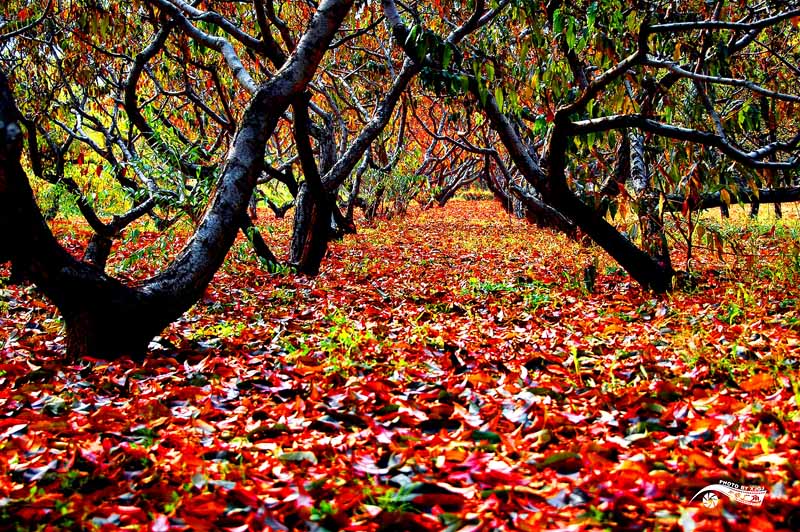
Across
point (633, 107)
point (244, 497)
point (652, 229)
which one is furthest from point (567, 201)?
point (244, 497)

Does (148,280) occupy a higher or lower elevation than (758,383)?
higher

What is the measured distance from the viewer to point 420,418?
121 inches

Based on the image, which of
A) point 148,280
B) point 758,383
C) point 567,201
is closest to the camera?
point 758,383

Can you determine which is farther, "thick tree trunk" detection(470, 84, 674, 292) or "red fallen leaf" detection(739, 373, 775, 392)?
"thick tree trunk" detection(470, 84, 674, 292)

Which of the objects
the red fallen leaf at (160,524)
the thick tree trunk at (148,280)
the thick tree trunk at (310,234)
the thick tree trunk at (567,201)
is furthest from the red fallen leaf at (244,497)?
the thick tree trunk at (310,234)

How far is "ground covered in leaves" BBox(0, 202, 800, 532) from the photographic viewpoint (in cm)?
223

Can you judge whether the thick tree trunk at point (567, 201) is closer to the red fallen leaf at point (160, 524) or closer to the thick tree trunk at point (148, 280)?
the thick tree trunk at point (148, 280)

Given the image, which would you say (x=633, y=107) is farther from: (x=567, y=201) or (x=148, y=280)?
(x=148, y=280)

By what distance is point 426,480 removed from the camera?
7.95ft

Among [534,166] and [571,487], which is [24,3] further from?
[571,487]

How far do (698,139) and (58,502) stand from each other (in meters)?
5.15

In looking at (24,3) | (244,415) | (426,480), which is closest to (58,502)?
(244,415)

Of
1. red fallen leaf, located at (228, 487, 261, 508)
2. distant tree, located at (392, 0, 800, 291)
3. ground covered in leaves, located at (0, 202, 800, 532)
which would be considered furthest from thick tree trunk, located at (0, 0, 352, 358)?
red fallen leaf, located at (228, 487, 261, 508)

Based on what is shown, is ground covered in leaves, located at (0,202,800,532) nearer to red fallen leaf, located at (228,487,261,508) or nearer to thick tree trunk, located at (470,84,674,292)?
red fallen leaf, located at (228,487,261,508)
